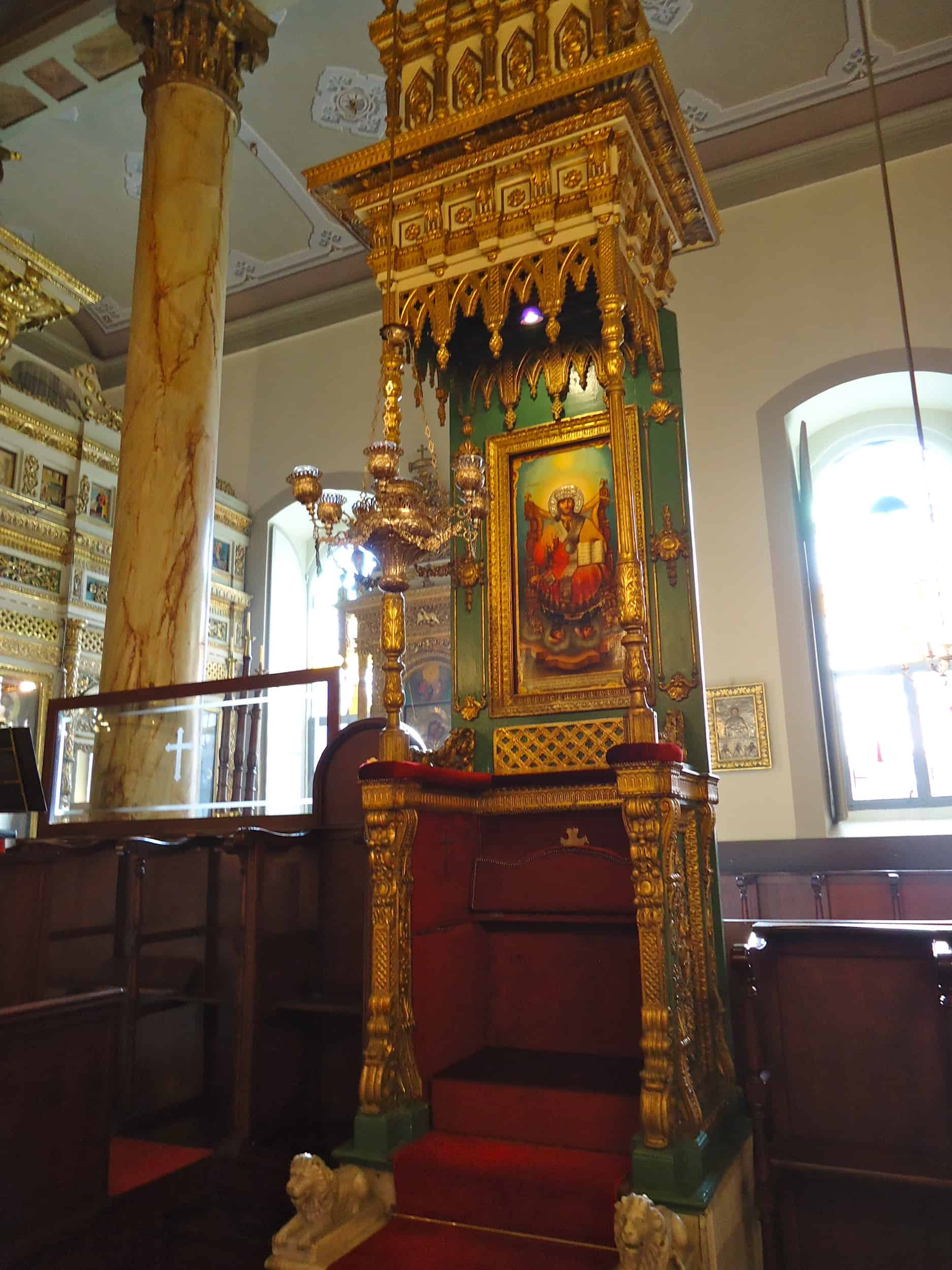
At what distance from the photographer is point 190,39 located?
6.35m

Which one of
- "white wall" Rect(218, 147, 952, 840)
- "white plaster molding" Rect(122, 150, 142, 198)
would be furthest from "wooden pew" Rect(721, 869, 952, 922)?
"white plaster molding" Rect(122, 150, 142, 198)

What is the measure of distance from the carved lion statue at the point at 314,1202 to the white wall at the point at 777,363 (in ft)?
18.6

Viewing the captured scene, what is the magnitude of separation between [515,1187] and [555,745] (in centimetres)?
160

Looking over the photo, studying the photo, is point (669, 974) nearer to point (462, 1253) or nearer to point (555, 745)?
point (462, 1253)

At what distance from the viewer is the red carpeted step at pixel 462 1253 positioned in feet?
8.04

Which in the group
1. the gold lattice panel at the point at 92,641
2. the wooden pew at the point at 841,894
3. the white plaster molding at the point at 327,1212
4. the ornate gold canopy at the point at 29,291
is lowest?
the white plaster molding at the point at 327,1212

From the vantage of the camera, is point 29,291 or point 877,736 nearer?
point 29,291

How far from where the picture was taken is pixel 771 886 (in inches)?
289

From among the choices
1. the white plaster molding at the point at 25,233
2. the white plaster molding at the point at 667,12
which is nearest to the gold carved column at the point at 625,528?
the white plaster molding at the point at 667,12

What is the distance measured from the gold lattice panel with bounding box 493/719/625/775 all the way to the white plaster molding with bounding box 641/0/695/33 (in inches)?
285

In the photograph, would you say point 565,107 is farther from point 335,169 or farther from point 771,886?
point 771,886

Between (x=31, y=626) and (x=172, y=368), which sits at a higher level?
(x=172, y=368)

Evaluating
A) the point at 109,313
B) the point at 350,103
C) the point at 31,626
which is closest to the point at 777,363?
the point at 350,103

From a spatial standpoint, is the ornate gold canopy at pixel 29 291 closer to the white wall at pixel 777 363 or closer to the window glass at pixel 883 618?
the white wall at pixel 777 363
